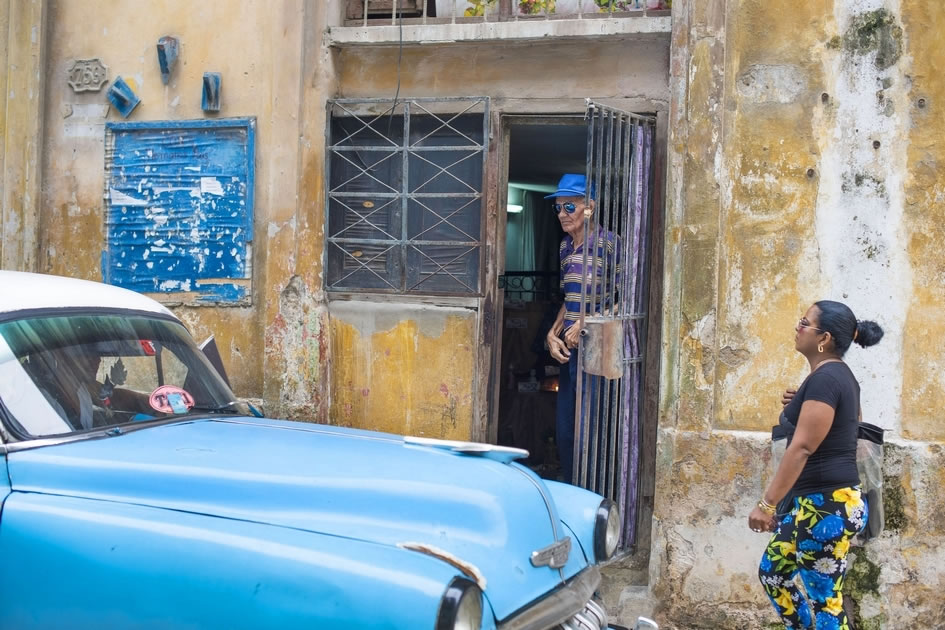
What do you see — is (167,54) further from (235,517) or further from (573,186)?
(235,517)

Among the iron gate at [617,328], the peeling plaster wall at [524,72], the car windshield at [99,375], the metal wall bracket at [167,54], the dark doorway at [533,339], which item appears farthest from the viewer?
the dark doorway at [533,339]

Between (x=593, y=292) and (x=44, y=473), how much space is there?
3320mm

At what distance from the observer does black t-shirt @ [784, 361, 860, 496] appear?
400 cm

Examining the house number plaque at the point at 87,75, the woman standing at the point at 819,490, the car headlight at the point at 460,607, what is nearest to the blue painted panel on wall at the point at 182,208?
the house number plaque at the point at 87,75

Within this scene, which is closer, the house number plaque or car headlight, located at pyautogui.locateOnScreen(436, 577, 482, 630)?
car headlight, located at pyautogui.locateOnScreen(436, 577, 482, 630)

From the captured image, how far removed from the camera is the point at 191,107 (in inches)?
275

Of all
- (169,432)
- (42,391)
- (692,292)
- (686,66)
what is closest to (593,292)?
(692,292)

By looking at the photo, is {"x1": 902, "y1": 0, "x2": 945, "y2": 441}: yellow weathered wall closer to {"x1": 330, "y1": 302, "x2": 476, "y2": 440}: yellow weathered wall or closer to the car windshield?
{"x1": 330, "y1": 302, "x2": 476, "y2": 440}: yellow weathered wall

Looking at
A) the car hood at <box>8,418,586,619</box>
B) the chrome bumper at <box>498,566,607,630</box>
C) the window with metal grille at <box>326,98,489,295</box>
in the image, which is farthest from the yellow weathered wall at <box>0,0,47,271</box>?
the chrome bumper at <box>498,566,607,630</box>

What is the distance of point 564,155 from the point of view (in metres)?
9.10

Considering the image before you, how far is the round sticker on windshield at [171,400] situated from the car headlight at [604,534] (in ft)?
5.28

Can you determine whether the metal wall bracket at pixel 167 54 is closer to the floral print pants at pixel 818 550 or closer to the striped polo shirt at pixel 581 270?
the striped polo shirt at pixel 581 270

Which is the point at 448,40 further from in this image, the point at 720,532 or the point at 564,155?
the point at 720,532

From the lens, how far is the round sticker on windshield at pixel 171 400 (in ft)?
12.1
